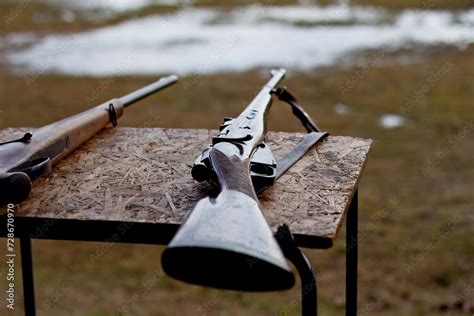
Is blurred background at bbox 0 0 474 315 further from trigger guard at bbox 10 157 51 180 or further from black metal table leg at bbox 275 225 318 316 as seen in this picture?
black metal table leg at bbox 275 225 318 316

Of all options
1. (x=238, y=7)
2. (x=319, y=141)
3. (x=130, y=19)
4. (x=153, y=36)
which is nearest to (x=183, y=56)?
(x=153, y=36)

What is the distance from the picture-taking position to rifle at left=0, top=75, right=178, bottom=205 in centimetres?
162

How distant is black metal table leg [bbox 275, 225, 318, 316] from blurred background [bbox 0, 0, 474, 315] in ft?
6.19

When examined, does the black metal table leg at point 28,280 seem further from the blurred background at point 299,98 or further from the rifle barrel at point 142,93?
the blurred background at point 299,98

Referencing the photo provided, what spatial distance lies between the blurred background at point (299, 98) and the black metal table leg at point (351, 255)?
123cm

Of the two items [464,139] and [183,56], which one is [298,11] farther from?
[464,139]

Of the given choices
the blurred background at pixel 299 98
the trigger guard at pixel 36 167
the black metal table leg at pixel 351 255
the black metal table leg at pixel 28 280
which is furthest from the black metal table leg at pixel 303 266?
the blurred background at pixel 299 98

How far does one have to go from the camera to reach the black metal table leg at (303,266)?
1.42 metres

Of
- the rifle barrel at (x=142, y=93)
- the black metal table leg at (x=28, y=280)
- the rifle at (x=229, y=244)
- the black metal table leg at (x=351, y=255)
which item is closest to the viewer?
the rifle at (x=229, y=244)

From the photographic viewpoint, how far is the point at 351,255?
6.98 ft

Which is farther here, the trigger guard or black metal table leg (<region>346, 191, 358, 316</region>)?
black metal table leg (<region>346, 191, 358, 316</region>)

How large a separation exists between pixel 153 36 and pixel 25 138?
10.5 meters

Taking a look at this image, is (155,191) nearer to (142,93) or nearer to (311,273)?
(311,273)

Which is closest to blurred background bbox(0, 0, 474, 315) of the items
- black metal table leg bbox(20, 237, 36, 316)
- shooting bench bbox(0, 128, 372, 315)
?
black metal table leg bbox(20, 237, 36, 316)
